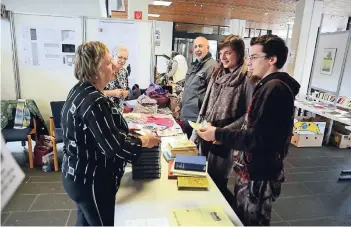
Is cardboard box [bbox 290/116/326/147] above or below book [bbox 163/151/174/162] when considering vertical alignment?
below

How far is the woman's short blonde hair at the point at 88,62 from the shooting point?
47.3 inches

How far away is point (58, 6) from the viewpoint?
4785 millimetres

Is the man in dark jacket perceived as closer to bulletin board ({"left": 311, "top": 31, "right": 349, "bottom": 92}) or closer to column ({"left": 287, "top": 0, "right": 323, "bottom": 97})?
bulletin board ({"left": 311, "top": 31, "right": 349, "bottom": 92})

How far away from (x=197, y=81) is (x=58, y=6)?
3.78 meters

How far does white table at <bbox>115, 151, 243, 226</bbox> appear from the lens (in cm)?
116

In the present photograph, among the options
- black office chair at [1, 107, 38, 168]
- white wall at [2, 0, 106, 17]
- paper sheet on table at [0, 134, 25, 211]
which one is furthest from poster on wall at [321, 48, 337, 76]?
paper sheet on table at [0, 134, 25, 211]

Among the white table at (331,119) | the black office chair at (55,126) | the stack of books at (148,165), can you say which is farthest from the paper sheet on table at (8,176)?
the white table at (331,119)

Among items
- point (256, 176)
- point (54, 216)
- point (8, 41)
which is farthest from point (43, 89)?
point (256, 176)

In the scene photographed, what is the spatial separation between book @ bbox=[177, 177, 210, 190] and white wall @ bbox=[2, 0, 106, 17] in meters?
4.39

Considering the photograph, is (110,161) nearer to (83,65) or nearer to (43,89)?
(83,65)

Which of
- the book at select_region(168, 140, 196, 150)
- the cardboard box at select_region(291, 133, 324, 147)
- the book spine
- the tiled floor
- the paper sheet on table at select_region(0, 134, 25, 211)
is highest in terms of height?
the paper sheet on table at select_region(0, 134, 25, 211)

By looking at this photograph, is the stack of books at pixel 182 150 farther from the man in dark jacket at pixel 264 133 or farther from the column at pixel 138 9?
the column at pixel 138 9

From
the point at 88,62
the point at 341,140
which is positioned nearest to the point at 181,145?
the point at 88,62

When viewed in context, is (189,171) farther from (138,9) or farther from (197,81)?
(138,9)
